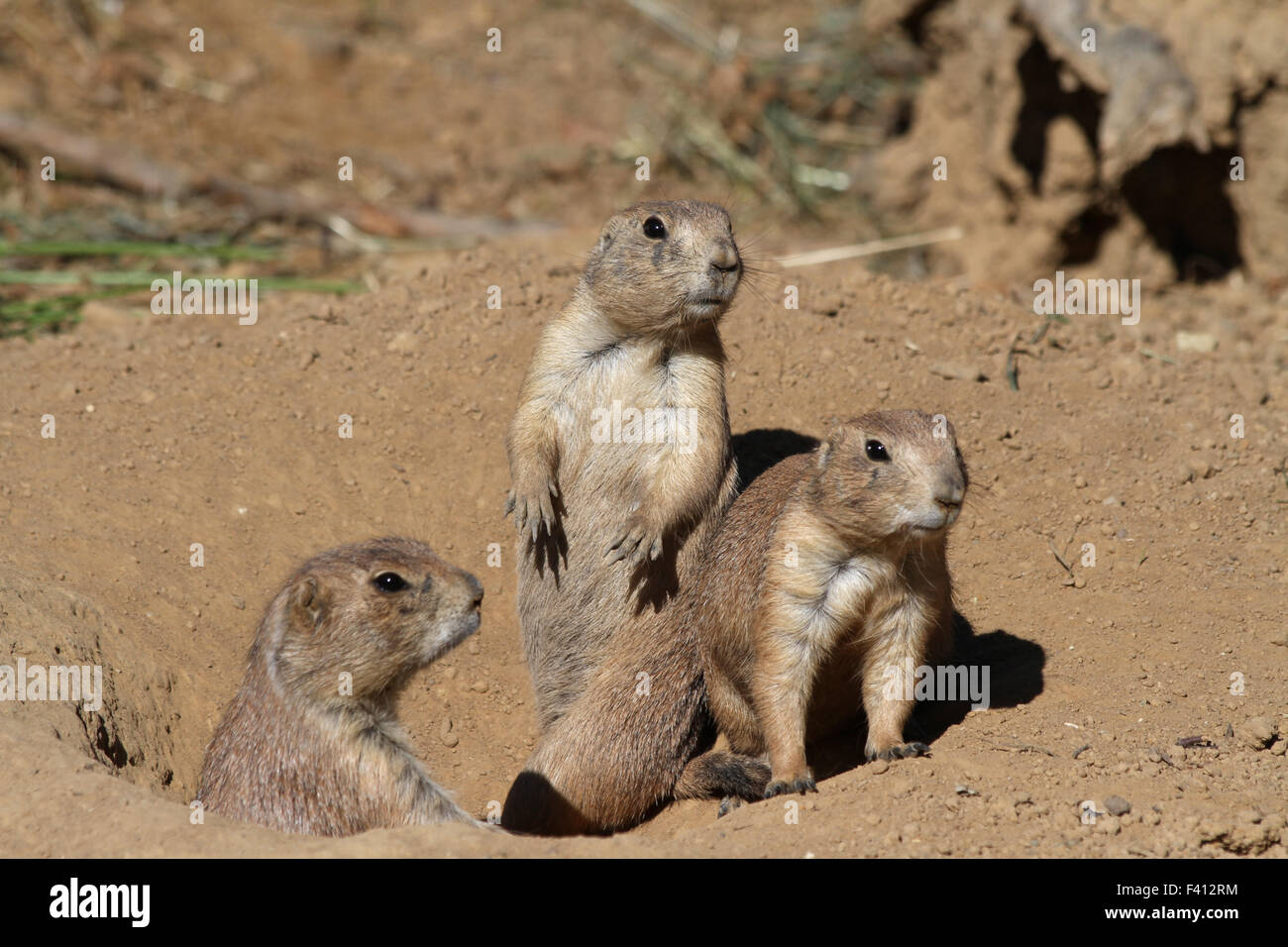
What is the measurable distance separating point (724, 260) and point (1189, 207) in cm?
639

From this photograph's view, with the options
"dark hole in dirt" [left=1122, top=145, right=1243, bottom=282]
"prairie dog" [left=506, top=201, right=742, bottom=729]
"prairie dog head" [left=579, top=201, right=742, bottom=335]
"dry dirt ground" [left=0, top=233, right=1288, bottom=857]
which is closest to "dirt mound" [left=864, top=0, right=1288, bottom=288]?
"dark hole in dirt" [left=1122, top=145, right=1243, bottom=282]

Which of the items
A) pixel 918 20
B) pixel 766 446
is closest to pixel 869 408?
pixel 766 446

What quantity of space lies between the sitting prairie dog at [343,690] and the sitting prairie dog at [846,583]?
4.15ft

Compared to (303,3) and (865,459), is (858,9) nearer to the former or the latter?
(303,3)

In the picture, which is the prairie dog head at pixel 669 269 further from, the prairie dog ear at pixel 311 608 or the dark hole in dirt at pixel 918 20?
the dark hole in dirt at pixel 918 20

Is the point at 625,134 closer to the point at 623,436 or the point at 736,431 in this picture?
the point at 736,431

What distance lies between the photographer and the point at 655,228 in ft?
20.5

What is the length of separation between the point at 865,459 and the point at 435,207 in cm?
913

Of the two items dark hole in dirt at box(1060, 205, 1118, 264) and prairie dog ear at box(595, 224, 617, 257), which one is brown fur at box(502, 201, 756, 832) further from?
dark hole in dirt at box(1060, 205, 1118, 264)

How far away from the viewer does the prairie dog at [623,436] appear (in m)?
A: 6.18

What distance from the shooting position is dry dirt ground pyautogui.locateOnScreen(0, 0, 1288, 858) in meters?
5.05

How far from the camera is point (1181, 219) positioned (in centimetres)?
1088

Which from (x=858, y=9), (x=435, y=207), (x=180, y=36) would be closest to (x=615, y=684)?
(x=435, y=207)

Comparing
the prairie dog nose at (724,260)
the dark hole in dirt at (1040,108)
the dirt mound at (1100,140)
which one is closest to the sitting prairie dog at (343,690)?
the prairie dog nose at (724,260)
